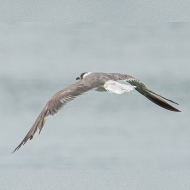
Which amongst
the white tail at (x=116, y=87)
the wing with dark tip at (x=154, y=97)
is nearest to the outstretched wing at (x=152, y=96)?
the wing with dark tip at (x=154, y=97)

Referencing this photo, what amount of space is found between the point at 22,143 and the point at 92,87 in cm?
69

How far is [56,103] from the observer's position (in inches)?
197

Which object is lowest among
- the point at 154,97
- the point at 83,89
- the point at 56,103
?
the point at 56,103

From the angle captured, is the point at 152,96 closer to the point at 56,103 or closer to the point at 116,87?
the point at 116,87

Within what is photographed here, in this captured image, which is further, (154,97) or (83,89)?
(154,97)

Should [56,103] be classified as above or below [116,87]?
below

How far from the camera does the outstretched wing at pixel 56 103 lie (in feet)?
16.2

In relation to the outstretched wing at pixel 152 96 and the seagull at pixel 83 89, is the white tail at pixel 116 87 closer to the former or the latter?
the seagull at pixel 83 89

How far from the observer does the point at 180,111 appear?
19.9 feet

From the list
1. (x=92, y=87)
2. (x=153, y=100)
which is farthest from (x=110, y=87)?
(x=153, y=100)

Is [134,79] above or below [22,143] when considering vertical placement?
above

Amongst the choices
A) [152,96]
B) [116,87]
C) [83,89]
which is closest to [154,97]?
[152,96]

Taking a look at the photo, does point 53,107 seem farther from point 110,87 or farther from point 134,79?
point 134,79

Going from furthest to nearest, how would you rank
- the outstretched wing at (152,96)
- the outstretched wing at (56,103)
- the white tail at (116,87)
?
the outstretched wing at (152,96) < the white tail at (116,87) < the outstretched wing at (56,103)
